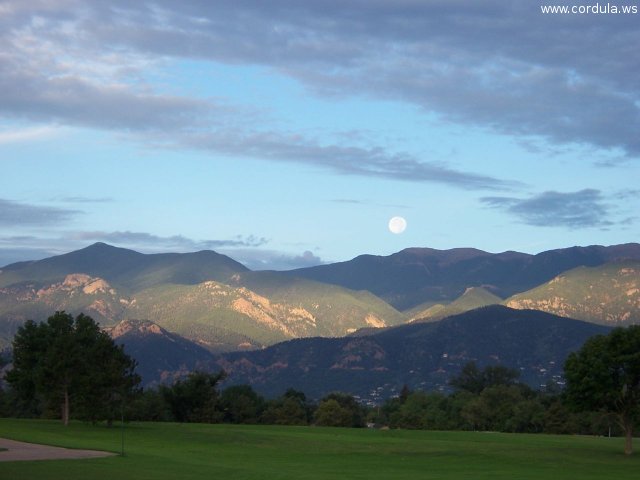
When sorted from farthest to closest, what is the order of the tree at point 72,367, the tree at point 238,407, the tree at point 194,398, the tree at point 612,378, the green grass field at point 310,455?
1. the tree at point 238,407
2. the tree at point 194,398
3. the tree at point 72,367
4. the tree at point 612,378
5. the green grass field at point 310,455

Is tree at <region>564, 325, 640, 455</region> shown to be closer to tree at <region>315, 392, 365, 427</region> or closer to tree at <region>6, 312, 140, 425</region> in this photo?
tree at <region>6, 312, 140, 425</region>

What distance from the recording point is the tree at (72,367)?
268ft

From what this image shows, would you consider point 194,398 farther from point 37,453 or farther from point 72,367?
point 37,453

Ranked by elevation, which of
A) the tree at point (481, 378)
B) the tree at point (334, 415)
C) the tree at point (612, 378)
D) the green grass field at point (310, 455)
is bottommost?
the tree at point (334, 415)

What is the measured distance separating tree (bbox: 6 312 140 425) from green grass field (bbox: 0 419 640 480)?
7.78 feet

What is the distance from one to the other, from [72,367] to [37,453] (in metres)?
28.8

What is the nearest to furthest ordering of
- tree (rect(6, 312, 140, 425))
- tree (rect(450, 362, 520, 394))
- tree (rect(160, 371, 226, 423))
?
1. tree (rect(6, 312, 140, 425))
2. tree (rect(160, 371, 226, 423))
3. tree (rect(450, 362, 520, 394))

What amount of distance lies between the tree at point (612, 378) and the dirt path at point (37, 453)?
99.2 feet

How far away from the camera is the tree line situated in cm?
6431

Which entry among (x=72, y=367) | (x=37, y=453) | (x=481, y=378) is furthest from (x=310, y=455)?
(x=481, y=378)

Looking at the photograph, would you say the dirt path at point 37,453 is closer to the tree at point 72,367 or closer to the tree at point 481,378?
the tree at point 72,367

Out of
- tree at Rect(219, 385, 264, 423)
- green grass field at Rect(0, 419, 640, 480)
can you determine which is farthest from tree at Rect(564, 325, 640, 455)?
tree at Rect(219, 385, 264, 423)

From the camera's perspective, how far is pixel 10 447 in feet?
193

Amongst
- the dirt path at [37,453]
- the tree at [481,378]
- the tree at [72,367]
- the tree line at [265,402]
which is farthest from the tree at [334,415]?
the dirt path at [37,453]
